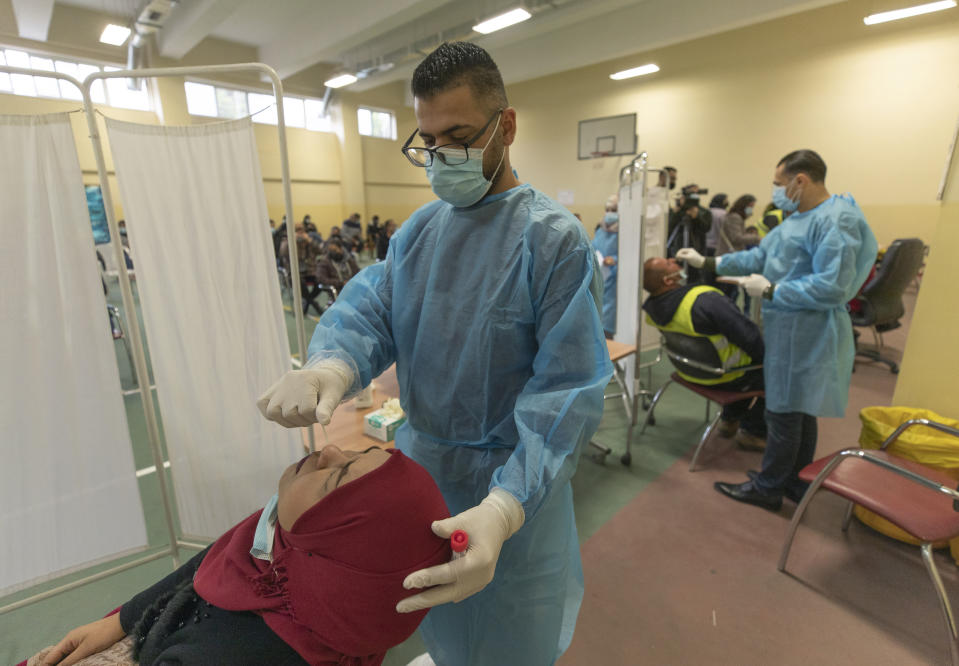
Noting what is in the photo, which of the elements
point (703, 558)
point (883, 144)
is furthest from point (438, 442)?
point (883, 144)

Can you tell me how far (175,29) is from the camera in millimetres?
7496

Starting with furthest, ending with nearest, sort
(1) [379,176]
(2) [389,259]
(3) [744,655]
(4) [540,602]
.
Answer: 1. (1) [379,176]
2. (3) [744,655]
3. (2) [389,259]
4. (4) [540,602]

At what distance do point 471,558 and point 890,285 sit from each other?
4.68 meters

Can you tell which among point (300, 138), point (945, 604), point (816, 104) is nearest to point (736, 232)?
point (816, 104)

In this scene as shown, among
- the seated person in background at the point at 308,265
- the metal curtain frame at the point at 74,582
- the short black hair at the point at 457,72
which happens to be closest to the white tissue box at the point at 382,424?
the metal curtain frame at the point at 74,582

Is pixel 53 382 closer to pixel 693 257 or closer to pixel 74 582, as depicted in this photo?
pixel 74 582

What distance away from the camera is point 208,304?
4.68 feet

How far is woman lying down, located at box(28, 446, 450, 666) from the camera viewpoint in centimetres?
78

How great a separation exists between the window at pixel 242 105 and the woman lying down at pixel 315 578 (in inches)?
370

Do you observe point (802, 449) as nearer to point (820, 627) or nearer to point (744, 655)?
point (820, 627)

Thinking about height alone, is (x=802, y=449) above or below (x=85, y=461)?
below

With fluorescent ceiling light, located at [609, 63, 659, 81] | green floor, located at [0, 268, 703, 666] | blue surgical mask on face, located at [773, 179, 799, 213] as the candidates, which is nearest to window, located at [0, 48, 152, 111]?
green floor, located at [0, 268, 703, 666]

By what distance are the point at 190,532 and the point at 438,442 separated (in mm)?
1185

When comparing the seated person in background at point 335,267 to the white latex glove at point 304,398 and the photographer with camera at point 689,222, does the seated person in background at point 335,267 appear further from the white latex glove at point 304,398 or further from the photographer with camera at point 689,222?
the white latex glove at point 304,398
